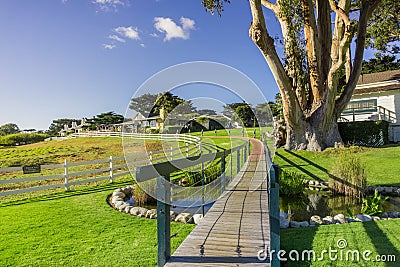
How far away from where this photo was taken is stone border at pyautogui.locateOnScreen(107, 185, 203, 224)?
17.5 ft

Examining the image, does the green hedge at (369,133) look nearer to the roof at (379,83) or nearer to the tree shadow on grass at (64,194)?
the roof at (379,83)

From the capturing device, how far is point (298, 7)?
12.8 metres

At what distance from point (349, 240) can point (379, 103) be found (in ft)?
54.3

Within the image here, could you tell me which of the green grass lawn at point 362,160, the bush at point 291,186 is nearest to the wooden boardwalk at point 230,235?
the bush at point 291,186

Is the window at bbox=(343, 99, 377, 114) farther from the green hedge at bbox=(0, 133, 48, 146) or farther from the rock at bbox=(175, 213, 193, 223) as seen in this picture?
the green hedge at bbox=(0, 133, 48, 146)

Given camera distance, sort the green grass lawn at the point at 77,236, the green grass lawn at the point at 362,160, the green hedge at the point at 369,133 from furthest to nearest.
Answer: the green hedge at the point at 369,133
the green grass lawn at the point at 362,160
the green grass lawn at the point at 77,236

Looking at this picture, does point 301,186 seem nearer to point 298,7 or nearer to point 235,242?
point 235,242

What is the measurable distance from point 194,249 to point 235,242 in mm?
516

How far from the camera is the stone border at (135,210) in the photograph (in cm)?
532

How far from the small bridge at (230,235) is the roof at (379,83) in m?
15.9

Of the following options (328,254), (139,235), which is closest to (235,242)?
(328,254)

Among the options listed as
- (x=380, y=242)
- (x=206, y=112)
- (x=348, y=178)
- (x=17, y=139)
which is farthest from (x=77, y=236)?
(x=17, y=139)

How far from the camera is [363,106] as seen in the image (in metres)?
18.6

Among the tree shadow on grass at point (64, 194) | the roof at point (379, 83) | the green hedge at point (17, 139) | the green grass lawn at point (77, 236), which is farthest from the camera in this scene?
the green hedge at point (17, 139)
